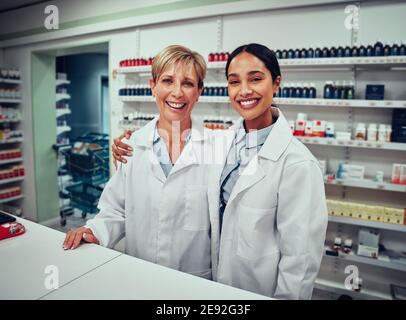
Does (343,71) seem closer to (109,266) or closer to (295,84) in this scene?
(295,84)

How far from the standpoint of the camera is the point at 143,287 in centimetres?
106

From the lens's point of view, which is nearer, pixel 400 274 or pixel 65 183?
pixel 400 274

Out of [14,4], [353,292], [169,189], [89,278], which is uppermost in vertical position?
[14,4]

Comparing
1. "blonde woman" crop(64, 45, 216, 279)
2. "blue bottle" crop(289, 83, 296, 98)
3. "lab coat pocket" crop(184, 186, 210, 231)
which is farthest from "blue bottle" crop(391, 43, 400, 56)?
"lab coat pocket" crop(184, 186, 210, 231)

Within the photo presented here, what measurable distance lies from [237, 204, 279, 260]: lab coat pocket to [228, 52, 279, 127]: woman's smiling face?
1.41ft

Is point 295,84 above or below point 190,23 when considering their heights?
below

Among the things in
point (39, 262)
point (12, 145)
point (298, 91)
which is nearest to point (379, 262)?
point (298, 91)

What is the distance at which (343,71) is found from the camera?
2.93m

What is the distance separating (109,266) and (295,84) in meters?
2.43

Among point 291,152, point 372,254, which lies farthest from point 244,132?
point 372,254

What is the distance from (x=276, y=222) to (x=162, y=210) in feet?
1.81

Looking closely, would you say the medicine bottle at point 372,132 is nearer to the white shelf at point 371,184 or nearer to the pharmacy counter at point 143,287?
the white shelf at point 371,184

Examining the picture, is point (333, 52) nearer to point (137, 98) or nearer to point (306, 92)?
point (306, 92)

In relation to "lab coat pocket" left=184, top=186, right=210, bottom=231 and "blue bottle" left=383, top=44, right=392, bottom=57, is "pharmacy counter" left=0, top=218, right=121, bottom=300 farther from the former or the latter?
"blue bottle" left=383, top=44, right=392, bottom=57
